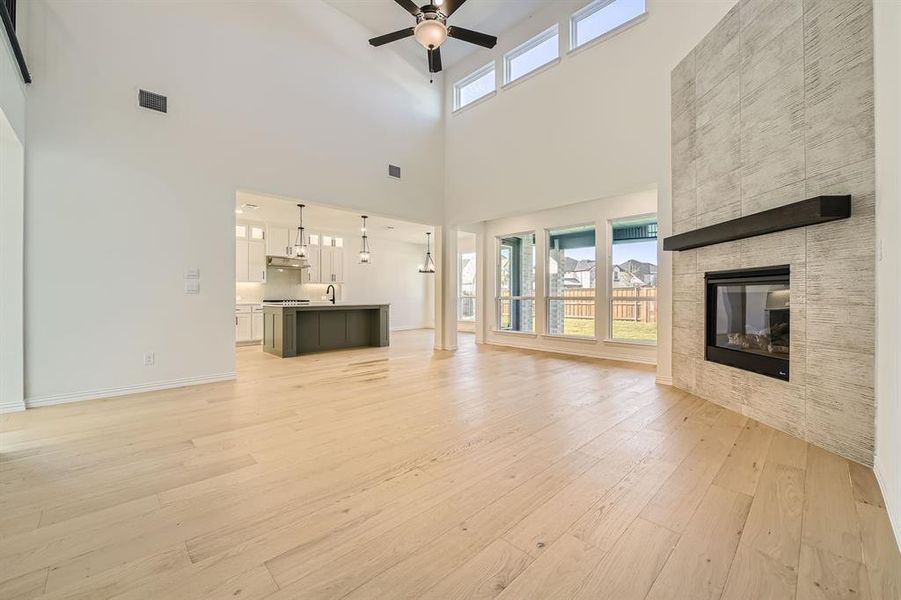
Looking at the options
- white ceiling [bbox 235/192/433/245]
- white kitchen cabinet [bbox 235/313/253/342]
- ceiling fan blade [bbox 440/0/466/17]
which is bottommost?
white kitchen cabinet [bbox 235/313/253/342]

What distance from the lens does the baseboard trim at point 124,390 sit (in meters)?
3.30

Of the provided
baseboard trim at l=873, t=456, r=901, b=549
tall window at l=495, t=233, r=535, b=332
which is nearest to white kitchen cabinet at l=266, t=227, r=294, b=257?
tall window at l=495, t=233, r=535, b=332

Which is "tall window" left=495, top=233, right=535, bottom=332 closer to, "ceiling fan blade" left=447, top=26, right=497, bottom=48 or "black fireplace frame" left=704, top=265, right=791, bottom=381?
"ceiling fan blade" left=447, top=26, right=497, bottom=48

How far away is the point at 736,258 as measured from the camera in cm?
313

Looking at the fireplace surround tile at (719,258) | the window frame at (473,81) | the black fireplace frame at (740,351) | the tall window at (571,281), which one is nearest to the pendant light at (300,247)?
the window frame at (473,81)

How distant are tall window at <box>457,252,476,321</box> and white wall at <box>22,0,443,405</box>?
5714mm

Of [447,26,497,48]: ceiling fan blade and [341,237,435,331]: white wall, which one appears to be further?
[341,237,435,331]: white wall

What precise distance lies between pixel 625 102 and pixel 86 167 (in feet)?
18.8

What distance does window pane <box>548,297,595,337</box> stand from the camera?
20.6 ft

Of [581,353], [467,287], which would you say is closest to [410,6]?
[581,353]

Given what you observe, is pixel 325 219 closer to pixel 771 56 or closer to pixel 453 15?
pixel 453 15

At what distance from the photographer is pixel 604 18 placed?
16.2ft

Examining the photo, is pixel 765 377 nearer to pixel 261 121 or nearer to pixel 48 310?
pixel 261 121

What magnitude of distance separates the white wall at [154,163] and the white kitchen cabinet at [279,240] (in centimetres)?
417
